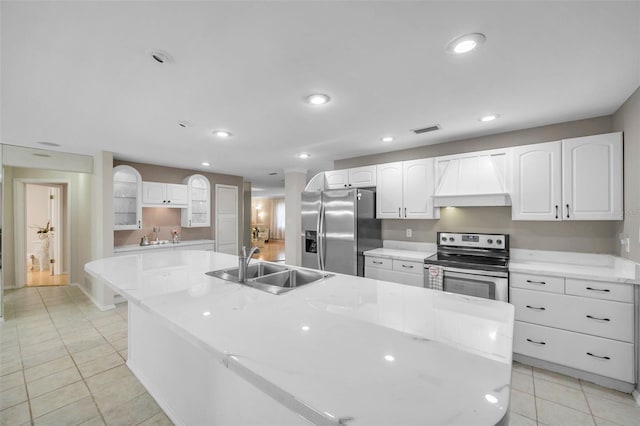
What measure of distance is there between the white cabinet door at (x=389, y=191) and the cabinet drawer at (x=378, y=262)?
618mm

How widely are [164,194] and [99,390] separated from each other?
3481 mm

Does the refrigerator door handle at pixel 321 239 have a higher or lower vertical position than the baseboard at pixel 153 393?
higher

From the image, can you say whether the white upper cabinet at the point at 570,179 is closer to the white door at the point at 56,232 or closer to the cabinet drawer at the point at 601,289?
the cabinet drawer at the point at 601,289

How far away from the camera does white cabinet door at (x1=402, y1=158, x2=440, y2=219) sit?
134 inches

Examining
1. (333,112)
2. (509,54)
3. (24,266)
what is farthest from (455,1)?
(24,266)

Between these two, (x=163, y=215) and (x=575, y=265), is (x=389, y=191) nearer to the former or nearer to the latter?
(x=575, y=265)

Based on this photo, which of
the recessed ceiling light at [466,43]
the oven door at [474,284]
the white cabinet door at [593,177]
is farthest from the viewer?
the oven door at [474,284]

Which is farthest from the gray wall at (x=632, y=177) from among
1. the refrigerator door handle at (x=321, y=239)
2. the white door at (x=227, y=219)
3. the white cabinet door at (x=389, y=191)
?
the white door at (x=227, y=219)

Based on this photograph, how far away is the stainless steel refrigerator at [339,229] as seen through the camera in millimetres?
3660

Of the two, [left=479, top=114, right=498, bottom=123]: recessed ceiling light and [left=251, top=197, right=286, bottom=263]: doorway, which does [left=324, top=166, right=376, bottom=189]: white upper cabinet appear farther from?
[left=251, top=197, right=286, bottom=263]: doorway

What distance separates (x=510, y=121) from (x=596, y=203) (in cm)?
108

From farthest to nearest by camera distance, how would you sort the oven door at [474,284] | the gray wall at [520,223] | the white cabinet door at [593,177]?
the gray wall at [520,223] < the oven door at [474,284] < the white cabinet door at [593,177]

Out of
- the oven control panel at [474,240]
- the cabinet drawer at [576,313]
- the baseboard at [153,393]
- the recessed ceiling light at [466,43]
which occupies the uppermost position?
the recessed ceiling light at [466,43]

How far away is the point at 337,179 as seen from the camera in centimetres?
Answer: 429
